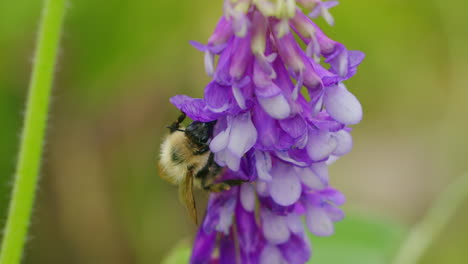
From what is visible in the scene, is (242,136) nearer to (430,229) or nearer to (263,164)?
(263,164)

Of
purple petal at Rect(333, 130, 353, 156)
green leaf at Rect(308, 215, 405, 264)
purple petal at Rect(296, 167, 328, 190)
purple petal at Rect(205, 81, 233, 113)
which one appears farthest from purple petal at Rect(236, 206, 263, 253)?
green leaf at Rect(308, 215, 405, 264)

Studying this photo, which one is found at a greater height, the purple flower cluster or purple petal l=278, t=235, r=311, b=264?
the purple flower cluster

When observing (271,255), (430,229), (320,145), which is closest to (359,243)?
(430,229)

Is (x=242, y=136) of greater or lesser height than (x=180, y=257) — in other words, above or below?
above

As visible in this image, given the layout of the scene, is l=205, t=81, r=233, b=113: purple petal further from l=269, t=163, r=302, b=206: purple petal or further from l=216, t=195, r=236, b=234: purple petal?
l=216, t=195, r=236, b=234: purple petal

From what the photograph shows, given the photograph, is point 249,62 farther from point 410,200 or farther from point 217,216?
point 410,200

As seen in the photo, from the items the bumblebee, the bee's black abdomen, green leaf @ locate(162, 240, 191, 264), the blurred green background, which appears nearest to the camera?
the bumblebee

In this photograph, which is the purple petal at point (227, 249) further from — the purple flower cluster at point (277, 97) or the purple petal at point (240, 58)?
the purple petal at point (240, 58)
